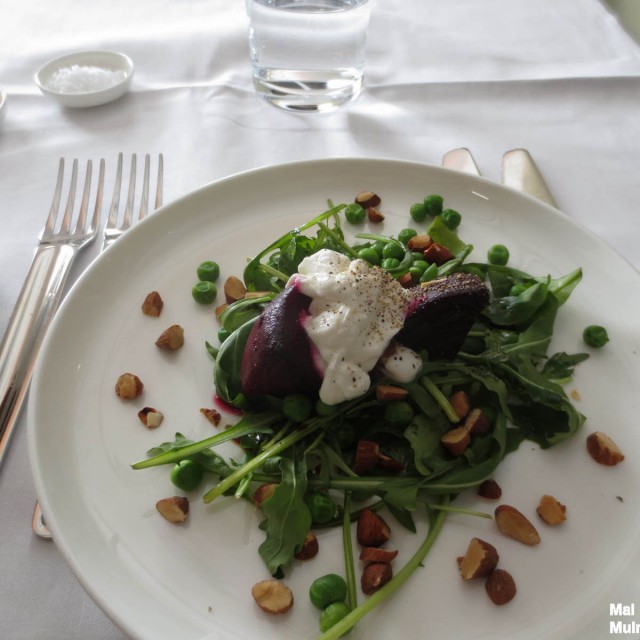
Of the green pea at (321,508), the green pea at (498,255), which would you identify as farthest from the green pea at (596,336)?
the green pea at (321,508)

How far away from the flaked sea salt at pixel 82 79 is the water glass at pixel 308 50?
1.87 feet

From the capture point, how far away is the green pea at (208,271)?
153 centimetres

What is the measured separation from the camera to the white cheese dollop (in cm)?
117

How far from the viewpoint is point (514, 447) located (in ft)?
4.03

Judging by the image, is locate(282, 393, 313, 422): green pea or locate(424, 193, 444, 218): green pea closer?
locate(282, 393, 313, 422): green pea

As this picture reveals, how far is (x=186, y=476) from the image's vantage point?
3.68 ft

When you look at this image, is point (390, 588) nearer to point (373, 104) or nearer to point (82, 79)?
point (373, 104)

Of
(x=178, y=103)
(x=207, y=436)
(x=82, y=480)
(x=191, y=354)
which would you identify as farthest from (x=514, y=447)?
(x=178, y=103)

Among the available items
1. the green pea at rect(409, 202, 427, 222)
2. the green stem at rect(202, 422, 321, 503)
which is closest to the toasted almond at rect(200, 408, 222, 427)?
the green stem at rect(202, 422, 321, 503)

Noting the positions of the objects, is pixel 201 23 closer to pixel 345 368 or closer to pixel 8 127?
pixel 8 127

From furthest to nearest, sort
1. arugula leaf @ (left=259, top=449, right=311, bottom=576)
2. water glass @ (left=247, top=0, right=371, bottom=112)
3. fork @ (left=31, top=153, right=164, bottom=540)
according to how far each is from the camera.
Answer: water glass @ (left=247, top=0, right=371, bottom=112)
fork @ (left=31, top=153, right=164, bottom=540)
arugula leaf @ (left=259, top=449, right=311, bottom=576)

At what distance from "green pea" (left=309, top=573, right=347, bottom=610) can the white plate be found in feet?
0.10

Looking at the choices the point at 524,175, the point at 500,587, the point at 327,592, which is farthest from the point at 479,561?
the point at 524,175

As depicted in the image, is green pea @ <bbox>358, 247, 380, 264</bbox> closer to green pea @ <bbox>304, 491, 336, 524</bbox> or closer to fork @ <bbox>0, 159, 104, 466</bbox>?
green pea @ <bbox>304, 491, 336, 524</bbox>
